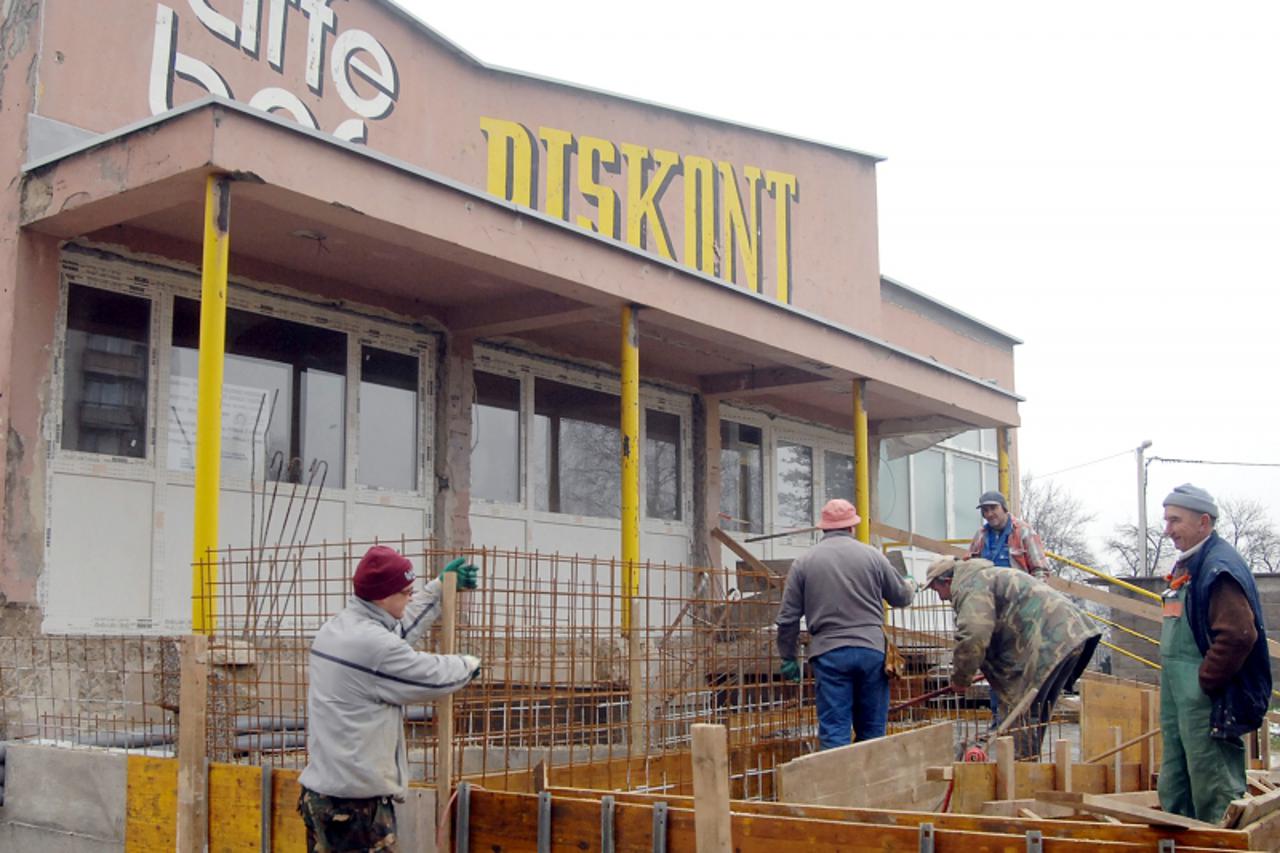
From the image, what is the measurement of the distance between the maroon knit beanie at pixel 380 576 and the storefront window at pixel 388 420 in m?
5.88

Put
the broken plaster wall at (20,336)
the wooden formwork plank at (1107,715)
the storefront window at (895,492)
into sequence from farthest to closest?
the storefront window at (895,492) → the wooden formwork plank at (1107,715) → the broken plaster wall at (20,336)

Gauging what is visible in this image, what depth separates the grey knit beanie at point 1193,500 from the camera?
5480 mm

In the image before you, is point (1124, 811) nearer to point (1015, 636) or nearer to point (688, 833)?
point (688, 833)

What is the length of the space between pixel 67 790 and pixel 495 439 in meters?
5.66

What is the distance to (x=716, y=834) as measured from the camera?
4.16 m

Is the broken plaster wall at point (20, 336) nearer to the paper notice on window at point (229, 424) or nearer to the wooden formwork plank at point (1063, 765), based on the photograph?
the paper notice on window at point (229, 424)

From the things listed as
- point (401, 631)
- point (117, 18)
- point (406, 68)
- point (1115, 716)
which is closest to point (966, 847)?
point (401, 631)

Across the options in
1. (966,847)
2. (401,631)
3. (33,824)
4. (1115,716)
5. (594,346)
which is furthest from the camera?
(594,346)

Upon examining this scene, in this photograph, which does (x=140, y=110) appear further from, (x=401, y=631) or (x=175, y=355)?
(x=401, y=631)

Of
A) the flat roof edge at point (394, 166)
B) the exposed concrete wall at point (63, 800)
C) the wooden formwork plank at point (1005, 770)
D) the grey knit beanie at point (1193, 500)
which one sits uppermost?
the flat roof edge at point (394, 166)

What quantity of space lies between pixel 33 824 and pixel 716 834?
450cm

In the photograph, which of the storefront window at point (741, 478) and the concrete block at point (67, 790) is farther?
the storefront window at point (741, 478)

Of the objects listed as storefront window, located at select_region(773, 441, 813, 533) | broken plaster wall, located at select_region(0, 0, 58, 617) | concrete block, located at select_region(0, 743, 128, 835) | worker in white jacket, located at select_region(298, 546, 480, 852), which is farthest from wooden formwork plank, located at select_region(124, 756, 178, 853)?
storefront window, located at select_region(773, 441, 813, 533)

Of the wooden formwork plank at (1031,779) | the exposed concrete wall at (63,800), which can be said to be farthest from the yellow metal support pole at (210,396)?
the wooden formwork plank at (1031,779)
